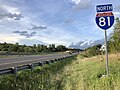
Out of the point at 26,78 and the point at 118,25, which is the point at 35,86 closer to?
the point at 26,78

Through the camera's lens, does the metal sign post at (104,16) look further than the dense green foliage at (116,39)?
No

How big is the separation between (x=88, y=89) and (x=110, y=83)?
4.44ft

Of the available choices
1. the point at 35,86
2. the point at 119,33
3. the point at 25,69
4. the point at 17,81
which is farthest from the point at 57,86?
the point at 119,33

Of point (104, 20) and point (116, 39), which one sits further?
point (116, 39)

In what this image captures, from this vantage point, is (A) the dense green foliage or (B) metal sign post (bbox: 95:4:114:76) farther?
(A) the dense green foliage

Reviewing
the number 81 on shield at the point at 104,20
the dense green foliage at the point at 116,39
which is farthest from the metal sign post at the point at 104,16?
the dense green foliage at the point at 116,39

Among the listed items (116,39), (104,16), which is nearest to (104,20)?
(104,16)

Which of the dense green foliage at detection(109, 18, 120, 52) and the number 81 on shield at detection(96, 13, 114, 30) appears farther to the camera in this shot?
the dense green foliage at detection(109, 18, 120, 52)

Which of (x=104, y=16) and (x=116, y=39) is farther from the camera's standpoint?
(x=116, y=39)

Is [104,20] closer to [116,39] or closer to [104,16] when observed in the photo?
[104,16]

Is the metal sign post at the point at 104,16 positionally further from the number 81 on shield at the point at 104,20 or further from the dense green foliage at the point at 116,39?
the dense green foliage at the point at 116,39

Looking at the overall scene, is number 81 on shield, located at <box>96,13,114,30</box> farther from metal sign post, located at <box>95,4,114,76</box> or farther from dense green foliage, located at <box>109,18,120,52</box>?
dense green foliage, located at <box>109,18,120,52</box>

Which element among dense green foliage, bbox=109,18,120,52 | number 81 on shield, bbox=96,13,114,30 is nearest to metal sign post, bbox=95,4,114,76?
number 81 on shield, bbox=96,13,114,30

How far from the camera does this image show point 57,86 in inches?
546
